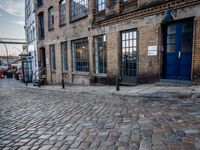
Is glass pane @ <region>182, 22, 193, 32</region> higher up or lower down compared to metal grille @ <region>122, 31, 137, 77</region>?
higher up

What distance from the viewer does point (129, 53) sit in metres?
10.9

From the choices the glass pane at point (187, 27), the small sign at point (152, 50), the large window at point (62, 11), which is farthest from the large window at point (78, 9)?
the glass pane at point (187, 27)

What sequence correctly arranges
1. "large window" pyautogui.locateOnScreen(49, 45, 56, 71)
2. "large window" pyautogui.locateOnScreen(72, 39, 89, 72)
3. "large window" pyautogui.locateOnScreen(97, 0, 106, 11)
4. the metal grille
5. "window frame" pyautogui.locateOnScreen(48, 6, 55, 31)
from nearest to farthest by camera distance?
the metal grille, "large window" pyautogui.locateOnScreen(97, 0, 106, 11), "large window" pyautogui.locateOnScreen(72, 39, 89, 72), "window frame" pyautogui.locateOnScreen(48, 6, 55, 31), "large window" pyautogui.locateOnScreen(49, 45, 56, 71)

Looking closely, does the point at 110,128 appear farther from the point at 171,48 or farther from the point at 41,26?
the point at 41,26

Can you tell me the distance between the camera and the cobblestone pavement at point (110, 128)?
12.0 feet

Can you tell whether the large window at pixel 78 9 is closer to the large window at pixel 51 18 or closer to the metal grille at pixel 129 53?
the large window at pixel 51 18

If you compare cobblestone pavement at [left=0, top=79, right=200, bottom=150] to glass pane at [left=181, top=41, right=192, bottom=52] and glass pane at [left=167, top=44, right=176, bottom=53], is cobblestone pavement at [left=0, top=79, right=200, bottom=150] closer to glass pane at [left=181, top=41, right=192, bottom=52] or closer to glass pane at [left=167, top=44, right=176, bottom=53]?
glass pane at [left=181, top=41, right=192, bottom=52]

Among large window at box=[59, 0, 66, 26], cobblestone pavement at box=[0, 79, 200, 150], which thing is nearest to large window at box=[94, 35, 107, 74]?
large window at box=[59, 0, 66, 26]

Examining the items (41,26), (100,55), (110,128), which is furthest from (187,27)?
(41,26)

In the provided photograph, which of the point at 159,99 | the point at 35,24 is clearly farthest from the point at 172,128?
the point at 35,24

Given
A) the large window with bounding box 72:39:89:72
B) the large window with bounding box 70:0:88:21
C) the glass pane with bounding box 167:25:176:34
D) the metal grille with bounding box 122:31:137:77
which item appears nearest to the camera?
the glass pane with bounding box 167:25:176:34

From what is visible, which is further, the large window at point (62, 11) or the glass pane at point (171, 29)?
the large window at point (62, 11)

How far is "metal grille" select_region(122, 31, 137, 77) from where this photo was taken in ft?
34.9

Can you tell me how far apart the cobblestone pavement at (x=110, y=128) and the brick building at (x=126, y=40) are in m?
3.08
